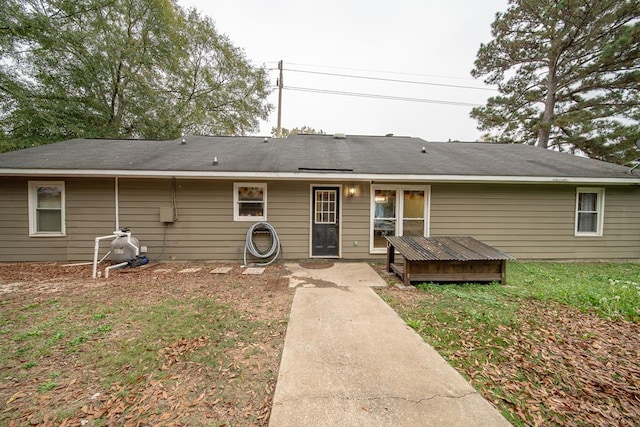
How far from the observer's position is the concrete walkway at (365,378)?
5.34ft

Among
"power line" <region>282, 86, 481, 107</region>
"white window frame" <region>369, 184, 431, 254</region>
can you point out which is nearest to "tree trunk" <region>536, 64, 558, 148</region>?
"power line" <region>282, 86, 481, 107</region>

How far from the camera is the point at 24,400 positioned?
1760 millimetres

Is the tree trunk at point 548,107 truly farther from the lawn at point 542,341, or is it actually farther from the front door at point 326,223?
the front door at point 326,223

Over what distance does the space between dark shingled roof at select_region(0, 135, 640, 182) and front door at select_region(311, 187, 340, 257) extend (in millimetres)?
771

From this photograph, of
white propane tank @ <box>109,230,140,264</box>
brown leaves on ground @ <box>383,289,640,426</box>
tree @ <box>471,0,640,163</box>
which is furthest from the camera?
tree @ <box>471,0,640,163</box>

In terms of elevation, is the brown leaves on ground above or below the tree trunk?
below

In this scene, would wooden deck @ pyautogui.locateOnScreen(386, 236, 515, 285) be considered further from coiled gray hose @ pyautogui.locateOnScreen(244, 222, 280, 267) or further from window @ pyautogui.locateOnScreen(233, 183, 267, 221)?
window @ pyautogui.locateOnScreen(233, 183, 267, 221)

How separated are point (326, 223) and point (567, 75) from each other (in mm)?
14204

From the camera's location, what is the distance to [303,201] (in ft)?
19.8

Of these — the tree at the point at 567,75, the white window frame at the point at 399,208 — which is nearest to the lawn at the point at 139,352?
the white window frame at the point at 399,208

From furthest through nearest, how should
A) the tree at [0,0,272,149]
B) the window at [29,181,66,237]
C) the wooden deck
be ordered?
the tree at [0,0,272,149]
the window at [29,181,66,237]
the wooden deck

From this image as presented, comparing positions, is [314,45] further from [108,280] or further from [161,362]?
[161,362]

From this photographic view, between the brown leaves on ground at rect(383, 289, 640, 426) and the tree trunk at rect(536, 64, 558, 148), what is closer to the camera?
the brown leaves on ground at rect(383, 289, 640, 426)

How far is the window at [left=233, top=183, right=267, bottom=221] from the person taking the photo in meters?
5.96
